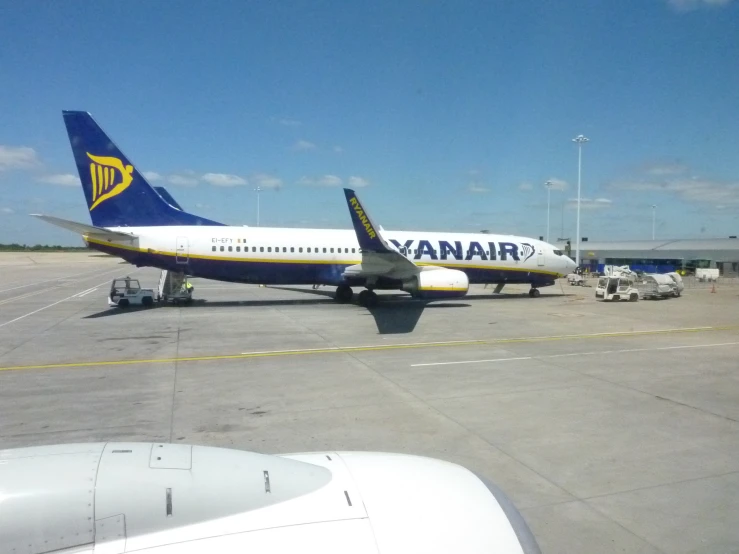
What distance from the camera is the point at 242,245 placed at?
2289cm

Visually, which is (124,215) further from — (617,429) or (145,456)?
(145,456)

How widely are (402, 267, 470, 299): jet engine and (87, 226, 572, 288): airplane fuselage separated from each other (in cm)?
148

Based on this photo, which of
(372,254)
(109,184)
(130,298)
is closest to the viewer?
(109,184)

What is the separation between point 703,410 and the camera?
8.88 m

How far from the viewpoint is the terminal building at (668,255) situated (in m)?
66.3

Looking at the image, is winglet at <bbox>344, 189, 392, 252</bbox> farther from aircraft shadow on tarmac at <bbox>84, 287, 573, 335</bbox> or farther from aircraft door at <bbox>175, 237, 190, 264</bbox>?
aircraft door at <bbox>175, 237, 190, 264</bbox>

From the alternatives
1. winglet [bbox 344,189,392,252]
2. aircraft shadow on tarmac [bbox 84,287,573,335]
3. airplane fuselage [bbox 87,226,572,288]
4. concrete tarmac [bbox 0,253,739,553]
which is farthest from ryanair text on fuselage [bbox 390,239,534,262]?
concrete tarmac [bbox 0,253,739,553]

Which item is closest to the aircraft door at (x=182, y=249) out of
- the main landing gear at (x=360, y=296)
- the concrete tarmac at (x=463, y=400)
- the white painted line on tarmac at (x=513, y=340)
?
the concrete tarmac at (x=463, y=400)

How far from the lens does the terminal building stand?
66312mm

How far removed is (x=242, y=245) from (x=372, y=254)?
17.8 feet

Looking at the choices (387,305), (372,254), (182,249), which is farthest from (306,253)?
(182,249)

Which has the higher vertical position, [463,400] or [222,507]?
[222,507]

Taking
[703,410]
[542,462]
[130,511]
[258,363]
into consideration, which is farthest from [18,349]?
[703,410]

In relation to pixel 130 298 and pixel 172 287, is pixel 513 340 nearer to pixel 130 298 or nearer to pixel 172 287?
pixel 172 287
